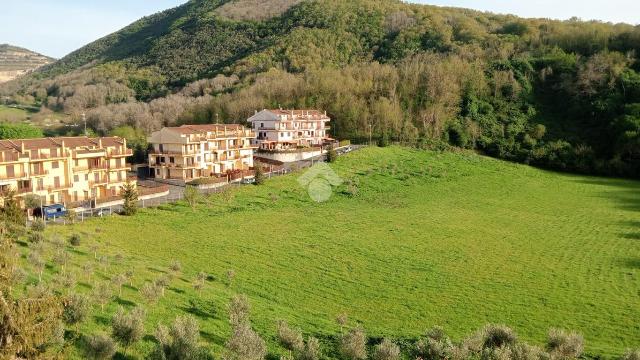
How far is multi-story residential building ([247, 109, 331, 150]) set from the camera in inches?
3041

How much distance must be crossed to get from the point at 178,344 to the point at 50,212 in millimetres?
28249

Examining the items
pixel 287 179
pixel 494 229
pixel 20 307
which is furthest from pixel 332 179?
pixel 20 307

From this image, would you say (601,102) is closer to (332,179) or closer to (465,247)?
(332,179)

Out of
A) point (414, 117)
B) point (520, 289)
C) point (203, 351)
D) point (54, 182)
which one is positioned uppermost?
point (414, 117)

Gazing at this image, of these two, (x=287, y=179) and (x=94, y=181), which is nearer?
(x=94, y=181)

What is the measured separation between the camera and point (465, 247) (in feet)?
124

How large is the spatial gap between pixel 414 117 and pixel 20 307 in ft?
262

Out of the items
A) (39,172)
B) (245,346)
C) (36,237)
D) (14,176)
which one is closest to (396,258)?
(245,346)

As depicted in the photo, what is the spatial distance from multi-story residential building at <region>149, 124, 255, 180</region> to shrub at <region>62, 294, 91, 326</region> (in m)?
41.4

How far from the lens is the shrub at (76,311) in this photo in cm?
1762

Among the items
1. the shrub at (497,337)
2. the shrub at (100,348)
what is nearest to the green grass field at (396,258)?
the shrub at (100,348)

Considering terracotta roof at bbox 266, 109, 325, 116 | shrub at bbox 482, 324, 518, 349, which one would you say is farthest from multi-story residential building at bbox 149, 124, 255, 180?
shrub at bbox 482, 324, 518, 349

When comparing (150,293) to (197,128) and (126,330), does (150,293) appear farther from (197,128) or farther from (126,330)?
(197,128)

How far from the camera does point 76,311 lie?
17.7 meters
